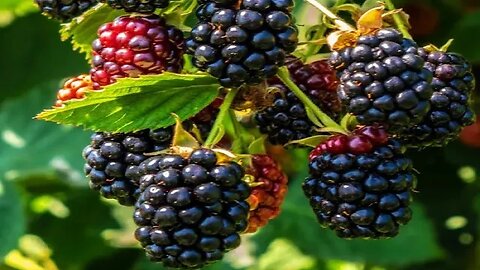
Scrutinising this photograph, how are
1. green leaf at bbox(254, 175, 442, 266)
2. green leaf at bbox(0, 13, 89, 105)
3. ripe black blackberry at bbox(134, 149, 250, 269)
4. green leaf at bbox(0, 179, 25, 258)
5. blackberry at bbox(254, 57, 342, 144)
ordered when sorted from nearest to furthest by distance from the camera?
ripe black blackberry at bbox(134, 149, 250, 269)
blackberry at bbox(254, 57, 342, 144)
green leaf at bbox(0, 179, 25, 258)
green leaf at bbox(254, 175, 442, 266)
green leaf at bbox(0, 13, 89, 105)

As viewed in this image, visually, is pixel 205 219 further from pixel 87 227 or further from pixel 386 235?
pixel 87 227

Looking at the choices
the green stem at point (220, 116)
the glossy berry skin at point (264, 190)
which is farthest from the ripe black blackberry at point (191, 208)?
the glossy berry skin at point (264, 190)

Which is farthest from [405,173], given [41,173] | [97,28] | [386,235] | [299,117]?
[41,173]

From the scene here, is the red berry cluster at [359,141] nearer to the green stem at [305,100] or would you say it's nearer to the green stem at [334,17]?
the green stem at [305,100]

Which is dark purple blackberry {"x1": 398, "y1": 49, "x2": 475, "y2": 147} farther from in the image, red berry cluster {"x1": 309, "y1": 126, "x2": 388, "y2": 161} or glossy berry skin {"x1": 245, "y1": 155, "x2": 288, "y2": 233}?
glossy berry skin {"x1": 245, "y1": 155, "x2": 288, "y2": 233}

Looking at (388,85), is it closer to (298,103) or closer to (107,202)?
(298,103)

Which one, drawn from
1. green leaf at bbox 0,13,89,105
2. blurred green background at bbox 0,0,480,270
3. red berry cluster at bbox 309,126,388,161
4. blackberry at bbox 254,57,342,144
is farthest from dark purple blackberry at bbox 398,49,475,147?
green leaf at bbox 0,13,89,105

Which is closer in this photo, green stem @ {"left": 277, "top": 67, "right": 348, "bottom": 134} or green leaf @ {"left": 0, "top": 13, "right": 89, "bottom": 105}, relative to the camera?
green stem @ {"left": 277, "top": 67, "right": 348, "bottom": 134}
